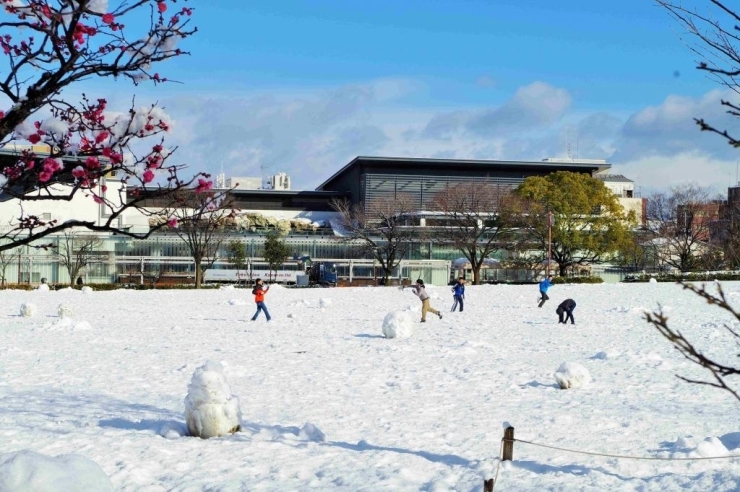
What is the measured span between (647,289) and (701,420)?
98.1 feet

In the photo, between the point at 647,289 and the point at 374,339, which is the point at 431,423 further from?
the point at 647,289

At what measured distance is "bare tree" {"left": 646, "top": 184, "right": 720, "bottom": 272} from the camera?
59.5 meters

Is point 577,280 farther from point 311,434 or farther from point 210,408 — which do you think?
point 210,408

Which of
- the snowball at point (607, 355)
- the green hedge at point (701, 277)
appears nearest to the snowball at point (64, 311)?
the snowball at point (607, 355)

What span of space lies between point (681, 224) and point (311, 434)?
56.4 m

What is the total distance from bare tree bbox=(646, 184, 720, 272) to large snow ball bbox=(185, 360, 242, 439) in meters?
51.2

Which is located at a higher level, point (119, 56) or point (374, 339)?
point (119, 56)

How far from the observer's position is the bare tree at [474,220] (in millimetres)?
55156

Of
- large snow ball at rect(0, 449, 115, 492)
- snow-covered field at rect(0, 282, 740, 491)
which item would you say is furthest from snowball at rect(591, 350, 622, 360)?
large snow ball at rect(0, 449, 115, 492)

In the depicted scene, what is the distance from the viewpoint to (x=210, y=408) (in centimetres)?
1044

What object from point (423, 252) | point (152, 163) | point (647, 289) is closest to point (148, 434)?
point (152, 163)

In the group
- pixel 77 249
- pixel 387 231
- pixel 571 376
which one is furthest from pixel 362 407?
pixel 77 249

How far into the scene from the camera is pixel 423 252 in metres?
71.2

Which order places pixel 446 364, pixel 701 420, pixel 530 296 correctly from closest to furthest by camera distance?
pixel 701 420, pixel 446 364, pixel 530 296
